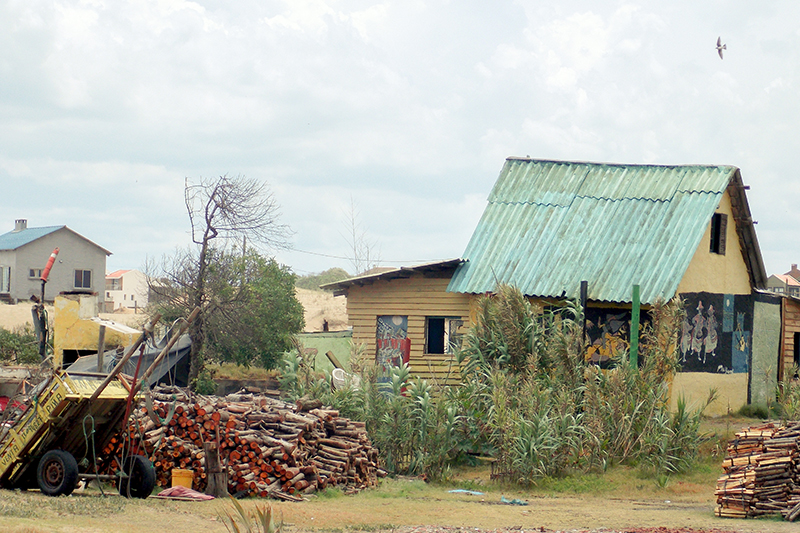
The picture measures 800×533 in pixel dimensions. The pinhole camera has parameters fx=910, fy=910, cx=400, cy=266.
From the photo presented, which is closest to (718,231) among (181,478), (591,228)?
(591,228)

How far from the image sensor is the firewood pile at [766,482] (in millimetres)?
12766

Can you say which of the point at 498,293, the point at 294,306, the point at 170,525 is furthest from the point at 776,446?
the point at 294,306

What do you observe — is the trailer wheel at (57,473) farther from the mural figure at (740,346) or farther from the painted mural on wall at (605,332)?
the mural figure at (740,346)

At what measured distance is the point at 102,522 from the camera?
400 inches

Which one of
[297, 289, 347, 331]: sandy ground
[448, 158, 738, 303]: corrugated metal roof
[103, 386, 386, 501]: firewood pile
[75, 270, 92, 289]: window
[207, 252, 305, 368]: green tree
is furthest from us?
[75, 270, 92, 289]: window


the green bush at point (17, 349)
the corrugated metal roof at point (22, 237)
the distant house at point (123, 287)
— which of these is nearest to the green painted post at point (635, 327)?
the green bush at point (17, 349)

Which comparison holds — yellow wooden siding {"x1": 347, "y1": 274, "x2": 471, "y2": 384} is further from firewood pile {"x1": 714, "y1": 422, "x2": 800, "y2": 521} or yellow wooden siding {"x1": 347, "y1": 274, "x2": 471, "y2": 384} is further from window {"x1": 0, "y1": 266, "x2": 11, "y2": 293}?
window {"x1": 0, "y1": 266, "x2": 11, "y2": 293}

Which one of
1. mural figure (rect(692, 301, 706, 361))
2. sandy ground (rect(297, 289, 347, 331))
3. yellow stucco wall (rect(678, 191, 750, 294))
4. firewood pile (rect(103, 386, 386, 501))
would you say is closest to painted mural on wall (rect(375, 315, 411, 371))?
Answer: yellow stucco wall (rect(678, 191, 750, 294))

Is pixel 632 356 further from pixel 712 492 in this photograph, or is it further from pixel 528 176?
pixel 528 176

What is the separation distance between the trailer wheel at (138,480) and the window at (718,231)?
15.0 meters

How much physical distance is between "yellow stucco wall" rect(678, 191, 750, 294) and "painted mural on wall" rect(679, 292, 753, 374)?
200 millimetres

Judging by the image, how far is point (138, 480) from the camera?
12.8 m

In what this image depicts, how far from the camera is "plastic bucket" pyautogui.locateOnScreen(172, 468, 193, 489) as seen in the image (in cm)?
1366

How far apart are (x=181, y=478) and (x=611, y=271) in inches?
451
